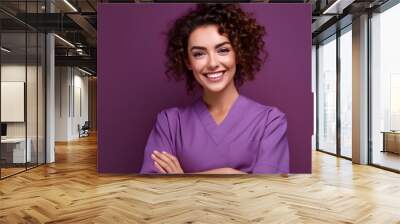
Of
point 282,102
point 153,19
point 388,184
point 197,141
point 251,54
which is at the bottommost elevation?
point 388,184

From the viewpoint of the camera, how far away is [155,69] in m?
5.73

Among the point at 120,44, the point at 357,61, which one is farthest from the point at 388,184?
the point at 120,44

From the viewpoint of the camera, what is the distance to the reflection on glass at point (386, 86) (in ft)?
24.6

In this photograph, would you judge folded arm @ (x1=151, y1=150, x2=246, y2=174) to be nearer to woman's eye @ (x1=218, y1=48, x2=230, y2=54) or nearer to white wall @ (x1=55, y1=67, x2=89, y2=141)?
woman's eye @ (x1=218, y1=48, x2=230, y2=54)

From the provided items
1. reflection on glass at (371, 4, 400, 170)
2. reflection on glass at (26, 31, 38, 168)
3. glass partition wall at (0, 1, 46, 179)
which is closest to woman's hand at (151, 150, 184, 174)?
glass partition wall at (0, 1, 46, 179)

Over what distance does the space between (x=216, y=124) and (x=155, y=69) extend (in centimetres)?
111

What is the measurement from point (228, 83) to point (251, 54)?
51 cm

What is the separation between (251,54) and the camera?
18.6ft

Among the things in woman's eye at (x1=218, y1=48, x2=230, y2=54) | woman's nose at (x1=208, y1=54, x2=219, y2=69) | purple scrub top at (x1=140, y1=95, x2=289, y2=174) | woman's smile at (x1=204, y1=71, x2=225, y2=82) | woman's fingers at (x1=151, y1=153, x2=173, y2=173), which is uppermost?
woman's eye at (x1=218, y1=48, x2=230, y2=54)

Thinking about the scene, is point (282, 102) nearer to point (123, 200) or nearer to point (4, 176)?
point (123, 200)

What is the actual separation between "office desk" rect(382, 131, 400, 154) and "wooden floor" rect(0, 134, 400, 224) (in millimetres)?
773

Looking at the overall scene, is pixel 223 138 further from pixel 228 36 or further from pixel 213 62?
pixel 228 36

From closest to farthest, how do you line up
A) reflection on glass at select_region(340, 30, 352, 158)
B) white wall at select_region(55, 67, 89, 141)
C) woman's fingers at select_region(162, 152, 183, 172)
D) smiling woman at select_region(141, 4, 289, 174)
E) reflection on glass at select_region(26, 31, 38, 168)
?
smiling woman at select_region(141, 4, 289, 174) → woman's fingers at select_region(162, 152, 183, 172) → reflection on glass at select_region(26, 31, 38, 168) → reflection on glass at select_region(340, 30, 352, 158) → white wall at select_region(55, 67, 89, 141)

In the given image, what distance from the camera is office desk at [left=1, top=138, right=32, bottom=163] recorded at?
6.84 m
